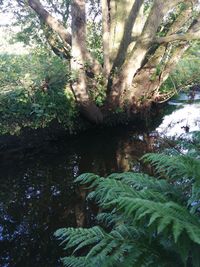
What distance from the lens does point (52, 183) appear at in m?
7.78

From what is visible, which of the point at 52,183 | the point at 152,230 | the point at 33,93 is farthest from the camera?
the point at 33,93

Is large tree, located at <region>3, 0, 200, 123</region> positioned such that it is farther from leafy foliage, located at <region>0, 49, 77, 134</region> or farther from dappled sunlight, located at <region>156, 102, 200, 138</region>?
dappled sunlight, located at <region>156, 102, 200, 138</region>

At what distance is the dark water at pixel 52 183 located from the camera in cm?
537

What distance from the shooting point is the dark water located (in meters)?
5.37

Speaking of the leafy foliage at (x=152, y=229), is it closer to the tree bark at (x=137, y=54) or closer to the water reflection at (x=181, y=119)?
the water reflection at (x=181, y=119)

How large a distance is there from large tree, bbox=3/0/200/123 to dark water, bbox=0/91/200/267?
1249 mm

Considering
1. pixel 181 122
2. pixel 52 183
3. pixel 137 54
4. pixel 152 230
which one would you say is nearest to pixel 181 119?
pixel 181 122

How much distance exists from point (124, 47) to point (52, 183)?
22.0 ft

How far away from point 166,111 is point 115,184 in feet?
44.2

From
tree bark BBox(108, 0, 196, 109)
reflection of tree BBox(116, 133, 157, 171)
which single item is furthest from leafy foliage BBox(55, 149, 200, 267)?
tree bark BBox(108, 0, 196, 109)

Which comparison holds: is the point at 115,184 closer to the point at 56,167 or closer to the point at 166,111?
the point at 56,167

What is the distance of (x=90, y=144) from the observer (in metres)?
10.6

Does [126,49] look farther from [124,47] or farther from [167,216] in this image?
[167,216]

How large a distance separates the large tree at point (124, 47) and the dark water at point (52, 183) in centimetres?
125
